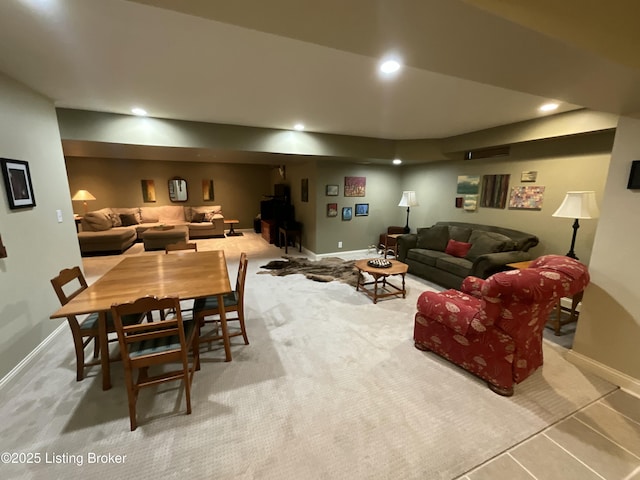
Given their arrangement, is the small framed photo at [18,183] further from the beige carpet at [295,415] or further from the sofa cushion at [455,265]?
the sofa cushion at [455,265]

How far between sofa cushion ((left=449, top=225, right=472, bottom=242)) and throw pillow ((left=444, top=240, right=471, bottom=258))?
0.34ft

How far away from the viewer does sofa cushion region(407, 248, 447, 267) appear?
4.15m

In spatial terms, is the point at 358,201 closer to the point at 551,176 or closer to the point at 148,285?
the point at 551,176

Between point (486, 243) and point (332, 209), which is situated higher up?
point (332, 209)

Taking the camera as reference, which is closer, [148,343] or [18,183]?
[148,343]

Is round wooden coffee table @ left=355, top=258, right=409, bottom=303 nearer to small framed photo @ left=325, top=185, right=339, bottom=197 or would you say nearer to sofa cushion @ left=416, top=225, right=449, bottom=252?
sofa cushion @ left=416, top=225, right=449, bottom=252

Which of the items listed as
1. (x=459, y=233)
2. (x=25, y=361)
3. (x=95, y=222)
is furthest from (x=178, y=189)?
(x=459, y=233)

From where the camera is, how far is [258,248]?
658cm

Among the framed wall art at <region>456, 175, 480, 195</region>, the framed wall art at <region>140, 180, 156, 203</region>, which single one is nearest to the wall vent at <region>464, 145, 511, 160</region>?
the framed wall art at <region>456, 175, 480, 195</region>

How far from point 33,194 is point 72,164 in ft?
20.1

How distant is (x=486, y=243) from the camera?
3797mm

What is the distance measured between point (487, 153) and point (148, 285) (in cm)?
506

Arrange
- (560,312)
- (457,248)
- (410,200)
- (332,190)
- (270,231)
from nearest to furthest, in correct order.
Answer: (560,312) < (457,248) < (410,200) < (332,190) < (270,231)

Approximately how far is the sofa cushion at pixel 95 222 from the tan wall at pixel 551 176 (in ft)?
25.6
